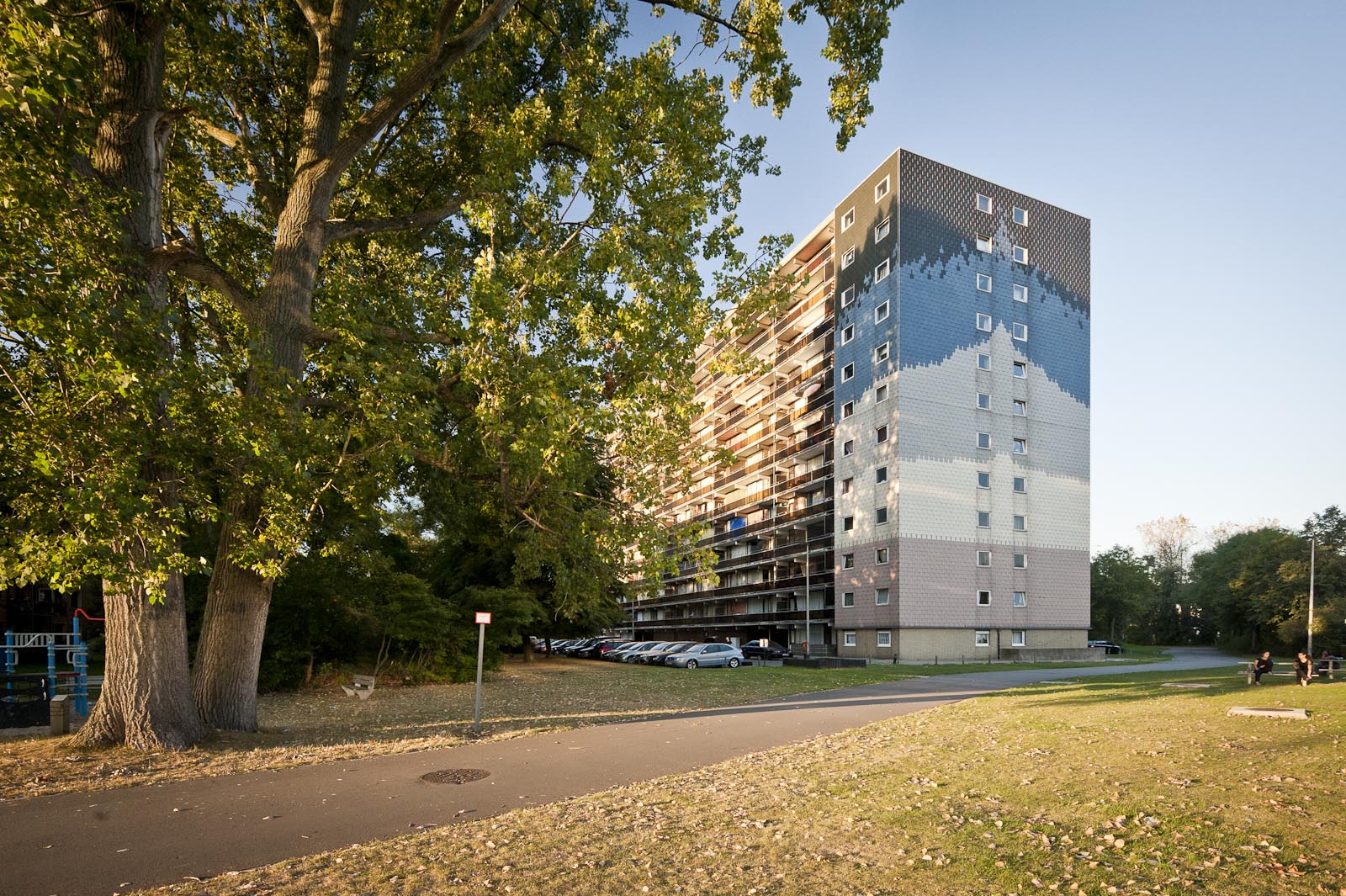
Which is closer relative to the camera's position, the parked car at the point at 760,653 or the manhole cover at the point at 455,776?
the manhole cover at the point at 455,776

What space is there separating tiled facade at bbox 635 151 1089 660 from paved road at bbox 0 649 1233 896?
3797 centimetres

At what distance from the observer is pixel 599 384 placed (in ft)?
42.9

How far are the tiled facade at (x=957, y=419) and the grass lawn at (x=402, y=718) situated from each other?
1647 cm

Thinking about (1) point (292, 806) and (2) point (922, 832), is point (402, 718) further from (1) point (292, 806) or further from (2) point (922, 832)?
(2) point (922, 832)

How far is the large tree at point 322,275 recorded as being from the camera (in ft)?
Answer: 29.5

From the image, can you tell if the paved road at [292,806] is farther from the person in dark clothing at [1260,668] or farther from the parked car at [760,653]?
the parked car at [760,653]

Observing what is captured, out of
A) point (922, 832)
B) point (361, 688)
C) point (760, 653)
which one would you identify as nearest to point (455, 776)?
point (922, 832)

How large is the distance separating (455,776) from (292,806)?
2.08 m

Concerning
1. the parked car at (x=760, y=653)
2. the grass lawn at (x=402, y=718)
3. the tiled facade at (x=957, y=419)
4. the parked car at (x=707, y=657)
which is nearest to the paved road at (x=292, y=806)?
the grass lawn at (x=402, y=718)

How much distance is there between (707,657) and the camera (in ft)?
133

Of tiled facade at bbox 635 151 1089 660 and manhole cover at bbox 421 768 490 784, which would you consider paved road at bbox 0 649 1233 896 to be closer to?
manhole cover at bbox 421 768 490 784

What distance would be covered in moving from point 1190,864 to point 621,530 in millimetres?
9049

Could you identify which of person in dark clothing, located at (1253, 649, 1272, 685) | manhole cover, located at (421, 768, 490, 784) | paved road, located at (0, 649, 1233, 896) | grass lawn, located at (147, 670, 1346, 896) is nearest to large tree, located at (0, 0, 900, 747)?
paved road, located at (0, 649, 1233, 896)

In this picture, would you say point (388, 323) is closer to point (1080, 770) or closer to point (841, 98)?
point (841, 98)
